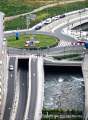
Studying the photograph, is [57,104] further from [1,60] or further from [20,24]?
[20,24]

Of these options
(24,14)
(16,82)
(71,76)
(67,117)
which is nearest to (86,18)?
(24,14)

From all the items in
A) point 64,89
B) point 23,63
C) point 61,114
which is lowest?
point 61,114

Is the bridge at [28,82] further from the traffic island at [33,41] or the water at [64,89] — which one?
the water at [64,89]

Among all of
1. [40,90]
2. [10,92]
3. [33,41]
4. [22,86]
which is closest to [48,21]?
[33,41]

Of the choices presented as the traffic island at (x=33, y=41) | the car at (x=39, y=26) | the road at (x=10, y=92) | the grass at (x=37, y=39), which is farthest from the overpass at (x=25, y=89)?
the car at (x=39, y=26)

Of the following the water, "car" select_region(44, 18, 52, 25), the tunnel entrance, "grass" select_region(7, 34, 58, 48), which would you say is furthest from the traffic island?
"car" select_region(44, 18, 52, 25)

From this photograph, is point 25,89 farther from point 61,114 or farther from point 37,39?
point 37,39

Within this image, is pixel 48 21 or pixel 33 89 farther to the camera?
pixel 48 21
